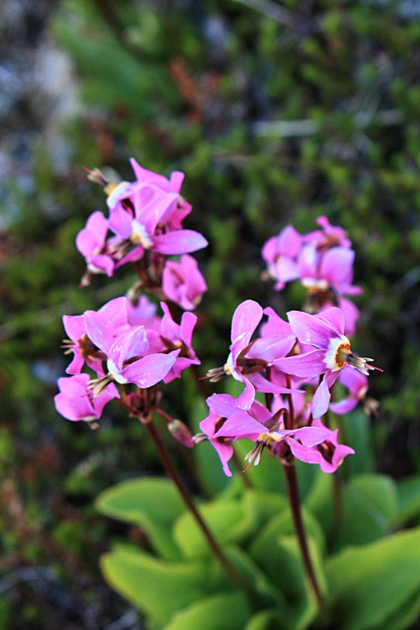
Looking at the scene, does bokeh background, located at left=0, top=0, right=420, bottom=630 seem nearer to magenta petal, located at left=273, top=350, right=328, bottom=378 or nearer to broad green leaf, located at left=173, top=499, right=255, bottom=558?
broad green leaf, located at left=173, top=499, right=255, bottom=558

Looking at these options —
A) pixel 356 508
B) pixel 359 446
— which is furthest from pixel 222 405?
pixel 359 446

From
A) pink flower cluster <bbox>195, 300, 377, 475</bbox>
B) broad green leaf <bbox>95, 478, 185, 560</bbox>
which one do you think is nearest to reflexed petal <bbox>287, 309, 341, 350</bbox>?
pink flower cluster <bbox>195, 300, 377, 475</bbox>

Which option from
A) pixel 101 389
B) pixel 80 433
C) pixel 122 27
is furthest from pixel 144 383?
pixel 122 27

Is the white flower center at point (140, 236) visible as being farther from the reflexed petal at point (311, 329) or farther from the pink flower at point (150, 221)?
the reflexed petal at point (311, 329)

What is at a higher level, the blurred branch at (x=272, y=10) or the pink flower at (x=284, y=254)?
the blurred branch at (x=272, y=10)

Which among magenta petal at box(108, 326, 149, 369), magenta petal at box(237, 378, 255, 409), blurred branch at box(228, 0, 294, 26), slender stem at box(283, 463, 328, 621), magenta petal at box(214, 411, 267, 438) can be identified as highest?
blurred branch at box(228, 0, 294, 26)

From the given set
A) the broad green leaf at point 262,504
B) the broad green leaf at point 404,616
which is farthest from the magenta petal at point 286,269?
the broad green leaf at point 404,616
